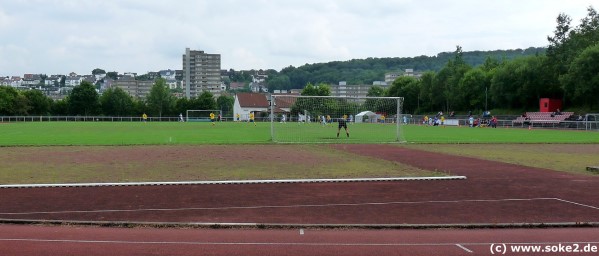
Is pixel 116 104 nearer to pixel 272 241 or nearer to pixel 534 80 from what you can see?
pixel 534 80

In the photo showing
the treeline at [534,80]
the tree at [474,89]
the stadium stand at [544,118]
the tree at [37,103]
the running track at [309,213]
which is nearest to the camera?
the running track at [309,213]

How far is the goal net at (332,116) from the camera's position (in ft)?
121

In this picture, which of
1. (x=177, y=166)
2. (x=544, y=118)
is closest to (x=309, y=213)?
(x=177, y=166)

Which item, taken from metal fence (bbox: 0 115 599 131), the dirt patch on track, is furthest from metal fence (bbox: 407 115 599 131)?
the dirt patch on track

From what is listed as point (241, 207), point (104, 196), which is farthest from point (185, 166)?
point (241, 207)

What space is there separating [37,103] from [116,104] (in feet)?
48.9

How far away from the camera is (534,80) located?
258ft

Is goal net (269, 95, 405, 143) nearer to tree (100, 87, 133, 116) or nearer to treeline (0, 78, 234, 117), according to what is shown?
treeline (0, 78, 234, 117)

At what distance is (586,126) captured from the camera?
5322 cm

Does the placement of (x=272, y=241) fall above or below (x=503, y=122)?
below

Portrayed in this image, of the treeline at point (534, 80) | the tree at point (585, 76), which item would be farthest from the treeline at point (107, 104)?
the tree at point (585, 76)

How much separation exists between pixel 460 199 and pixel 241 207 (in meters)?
4.82

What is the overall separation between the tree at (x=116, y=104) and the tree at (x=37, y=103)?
1093 cm

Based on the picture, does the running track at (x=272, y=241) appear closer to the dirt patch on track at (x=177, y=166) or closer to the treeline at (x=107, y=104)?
the dirt patch on track at (x=177, y=166)
